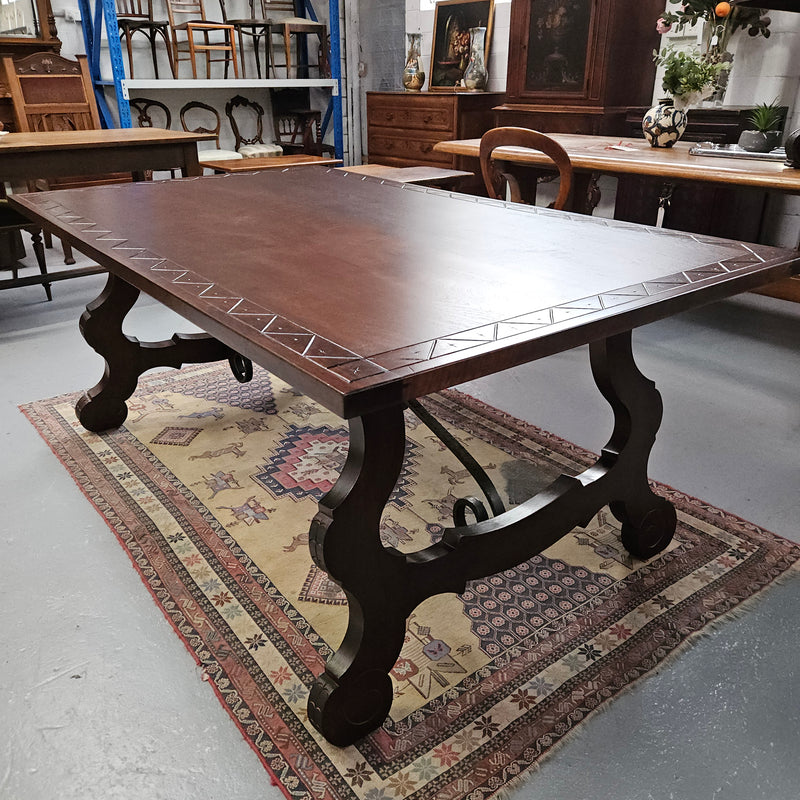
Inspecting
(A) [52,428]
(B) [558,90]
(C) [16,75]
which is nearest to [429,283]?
(A) [52,428]

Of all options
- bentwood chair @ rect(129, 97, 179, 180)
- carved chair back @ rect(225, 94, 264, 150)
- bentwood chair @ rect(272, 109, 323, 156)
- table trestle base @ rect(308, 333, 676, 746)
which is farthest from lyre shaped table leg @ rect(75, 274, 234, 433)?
carved chair back @ rect(225, 94, 264, 150)

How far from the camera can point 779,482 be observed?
2.11m

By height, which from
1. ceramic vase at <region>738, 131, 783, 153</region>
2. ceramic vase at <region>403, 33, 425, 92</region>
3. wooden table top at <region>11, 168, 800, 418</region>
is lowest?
wooden table top at <region>11, 168, 800, 418</region>

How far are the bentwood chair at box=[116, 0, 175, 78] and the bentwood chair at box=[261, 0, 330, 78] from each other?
37.0 inches

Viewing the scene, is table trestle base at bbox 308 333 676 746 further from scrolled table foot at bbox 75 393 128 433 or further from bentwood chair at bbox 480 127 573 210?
bentwood chair at bbox 480 127 573 210

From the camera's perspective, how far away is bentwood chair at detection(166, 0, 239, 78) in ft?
19.7

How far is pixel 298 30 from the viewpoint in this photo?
6406 mm

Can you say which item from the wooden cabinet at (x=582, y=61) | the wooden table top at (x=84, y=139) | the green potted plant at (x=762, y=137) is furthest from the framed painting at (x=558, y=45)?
the wooden table top at (x=84, y=139)

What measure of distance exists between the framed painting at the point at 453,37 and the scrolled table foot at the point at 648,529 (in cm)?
495

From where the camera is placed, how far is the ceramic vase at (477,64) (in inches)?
225

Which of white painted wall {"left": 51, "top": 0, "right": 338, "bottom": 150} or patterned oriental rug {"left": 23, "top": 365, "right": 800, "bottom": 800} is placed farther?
white painted wall {"left": 51, "top": 0, "right": 338, "bottom": 150}

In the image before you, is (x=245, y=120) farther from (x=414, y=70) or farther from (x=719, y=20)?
(x=719, y=20)

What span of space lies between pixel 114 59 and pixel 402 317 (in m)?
5.15

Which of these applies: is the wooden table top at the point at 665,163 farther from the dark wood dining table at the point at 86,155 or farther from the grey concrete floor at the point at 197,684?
the dark wood dining table at the point at 86,155
